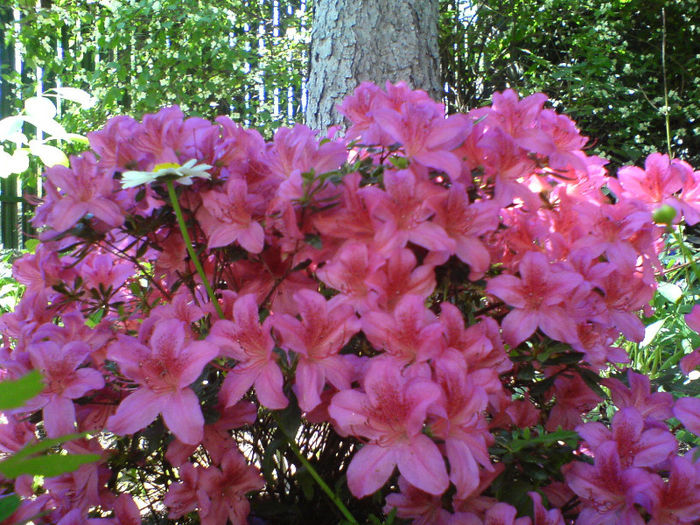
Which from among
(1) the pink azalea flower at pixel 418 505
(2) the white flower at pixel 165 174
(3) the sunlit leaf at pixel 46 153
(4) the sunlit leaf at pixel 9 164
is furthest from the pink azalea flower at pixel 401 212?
(4) the sunlit leaf at pixel 9 164

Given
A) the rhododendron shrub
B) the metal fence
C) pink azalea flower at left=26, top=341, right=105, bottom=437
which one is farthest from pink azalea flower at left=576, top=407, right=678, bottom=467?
the metal fence

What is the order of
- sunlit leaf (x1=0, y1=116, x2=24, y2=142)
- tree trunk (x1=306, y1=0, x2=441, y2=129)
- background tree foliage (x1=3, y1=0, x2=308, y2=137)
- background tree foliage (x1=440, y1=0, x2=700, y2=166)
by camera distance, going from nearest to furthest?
sunlit leaf (x1=0, y1=116, x2=24, y2=142)
tree trunk (x1=306, y1=0, x2=441, y2=129)
background tree foliage (x1=3, y1=0, x2=308, y2=137)
background tree foliage (x1=440, y1=0, x2=700, y2=166)

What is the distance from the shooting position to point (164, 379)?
29.4 inches

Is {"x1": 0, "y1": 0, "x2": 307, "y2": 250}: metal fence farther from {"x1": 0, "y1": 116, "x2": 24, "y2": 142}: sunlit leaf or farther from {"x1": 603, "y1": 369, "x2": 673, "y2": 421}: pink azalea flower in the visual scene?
{"x1": 603, "y1": 369, "x2": 673, "y2": 421}: pink azalea flower

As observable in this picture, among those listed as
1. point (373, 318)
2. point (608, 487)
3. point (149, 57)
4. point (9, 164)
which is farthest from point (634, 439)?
point (149, 57)

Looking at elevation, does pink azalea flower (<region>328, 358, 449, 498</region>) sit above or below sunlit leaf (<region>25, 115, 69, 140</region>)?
below

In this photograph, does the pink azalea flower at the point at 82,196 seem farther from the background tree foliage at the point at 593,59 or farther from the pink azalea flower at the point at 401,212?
the background tree foliage at the point at 593,59

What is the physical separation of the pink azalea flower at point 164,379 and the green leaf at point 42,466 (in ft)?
1.35

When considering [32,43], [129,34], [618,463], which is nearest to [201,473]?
[618,463]

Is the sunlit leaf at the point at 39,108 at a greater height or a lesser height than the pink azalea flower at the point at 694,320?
greater

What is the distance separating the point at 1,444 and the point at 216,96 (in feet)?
14.5

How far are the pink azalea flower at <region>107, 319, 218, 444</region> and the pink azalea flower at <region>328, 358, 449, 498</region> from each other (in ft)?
0.55

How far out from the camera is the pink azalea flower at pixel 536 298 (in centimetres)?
81

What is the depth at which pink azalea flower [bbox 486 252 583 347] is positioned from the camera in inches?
31.8
